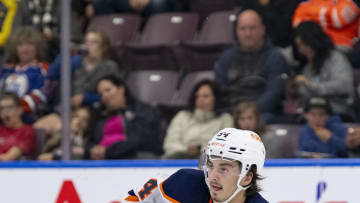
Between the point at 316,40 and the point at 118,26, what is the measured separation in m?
1.48

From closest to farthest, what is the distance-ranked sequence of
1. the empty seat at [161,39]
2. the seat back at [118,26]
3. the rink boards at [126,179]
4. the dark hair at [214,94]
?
the rink boards at [126,179] → the dark hair at [214,94] → the empty seat at [161,39] → the seat back at [118,26]

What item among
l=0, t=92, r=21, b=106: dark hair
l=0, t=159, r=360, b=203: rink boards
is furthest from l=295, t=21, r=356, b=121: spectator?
l=0, t=92, r=21, b=106: dark hair

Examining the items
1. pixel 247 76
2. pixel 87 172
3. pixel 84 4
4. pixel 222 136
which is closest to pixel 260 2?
pixel 247 76

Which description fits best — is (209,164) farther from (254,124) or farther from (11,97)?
(11,97)

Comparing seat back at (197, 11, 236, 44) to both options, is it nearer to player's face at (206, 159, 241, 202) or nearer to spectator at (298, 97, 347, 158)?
spectator at (298, 97, 347, 158)

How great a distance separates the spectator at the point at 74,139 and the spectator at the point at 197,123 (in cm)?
49

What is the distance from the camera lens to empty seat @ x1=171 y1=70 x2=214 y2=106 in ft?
13.6

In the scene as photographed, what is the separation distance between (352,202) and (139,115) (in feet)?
4.36

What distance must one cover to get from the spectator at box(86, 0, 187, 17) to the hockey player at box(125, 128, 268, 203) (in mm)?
2525

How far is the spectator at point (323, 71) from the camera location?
394cm

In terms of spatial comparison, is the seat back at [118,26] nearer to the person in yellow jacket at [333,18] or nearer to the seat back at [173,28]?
the seat back at [173,28]

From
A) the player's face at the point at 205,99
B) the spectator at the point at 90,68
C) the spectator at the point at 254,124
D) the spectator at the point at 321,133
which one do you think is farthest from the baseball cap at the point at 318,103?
the spectator at the point at 90,68

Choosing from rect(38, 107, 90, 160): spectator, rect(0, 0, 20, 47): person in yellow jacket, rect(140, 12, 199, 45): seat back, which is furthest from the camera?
rect(140, 12, 199, 45): seat back

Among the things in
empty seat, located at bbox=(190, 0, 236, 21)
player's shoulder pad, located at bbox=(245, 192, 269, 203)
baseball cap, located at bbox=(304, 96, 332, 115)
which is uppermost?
empty seat, located at bbox=(190, 0, 236, 21)
